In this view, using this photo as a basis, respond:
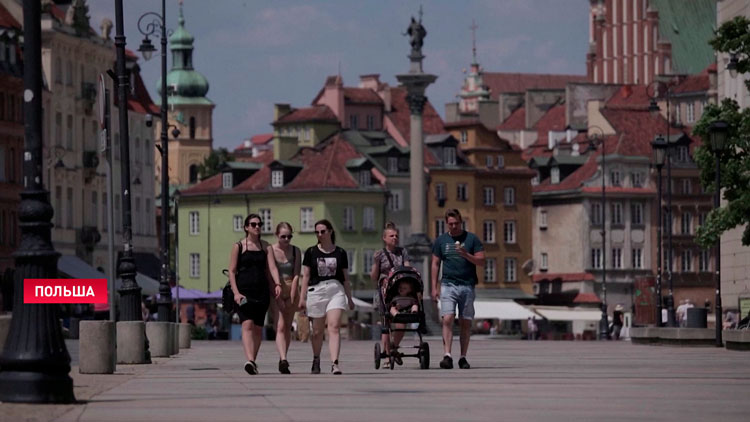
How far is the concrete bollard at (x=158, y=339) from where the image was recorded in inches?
1521

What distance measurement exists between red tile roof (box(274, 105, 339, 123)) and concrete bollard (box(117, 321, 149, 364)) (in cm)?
12132

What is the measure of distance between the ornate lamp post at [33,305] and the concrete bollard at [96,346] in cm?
753

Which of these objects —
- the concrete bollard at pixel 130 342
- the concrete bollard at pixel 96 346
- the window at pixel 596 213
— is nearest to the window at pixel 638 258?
the window at pixel 596 213

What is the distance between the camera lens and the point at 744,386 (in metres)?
22.7

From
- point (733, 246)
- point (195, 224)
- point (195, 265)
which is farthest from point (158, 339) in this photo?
point (195, 224)

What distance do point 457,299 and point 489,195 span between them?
118246 mm

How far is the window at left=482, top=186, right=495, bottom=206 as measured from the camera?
146875 millimetres

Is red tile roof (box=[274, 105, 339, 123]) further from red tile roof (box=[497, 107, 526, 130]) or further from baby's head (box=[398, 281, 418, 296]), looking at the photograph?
baby's head (box=[398, 281, 418, 296])

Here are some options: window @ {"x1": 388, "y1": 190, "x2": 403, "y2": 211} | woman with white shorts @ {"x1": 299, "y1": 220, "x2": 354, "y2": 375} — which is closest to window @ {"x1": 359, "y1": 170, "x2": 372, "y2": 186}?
window @ {"x1": 388, "y1": 190, "x2": 403, "y2": 211}

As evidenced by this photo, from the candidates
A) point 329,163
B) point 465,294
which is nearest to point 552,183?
point 329,163

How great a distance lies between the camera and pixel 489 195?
14712cm

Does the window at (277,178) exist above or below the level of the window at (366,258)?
above

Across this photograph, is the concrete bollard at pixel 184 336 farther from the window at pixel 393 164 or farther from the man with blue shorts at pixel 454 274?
the window at pixel 393 164

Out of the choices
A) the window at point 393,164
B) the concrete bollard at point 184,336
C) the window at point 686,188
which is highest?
the window at point 393,164
